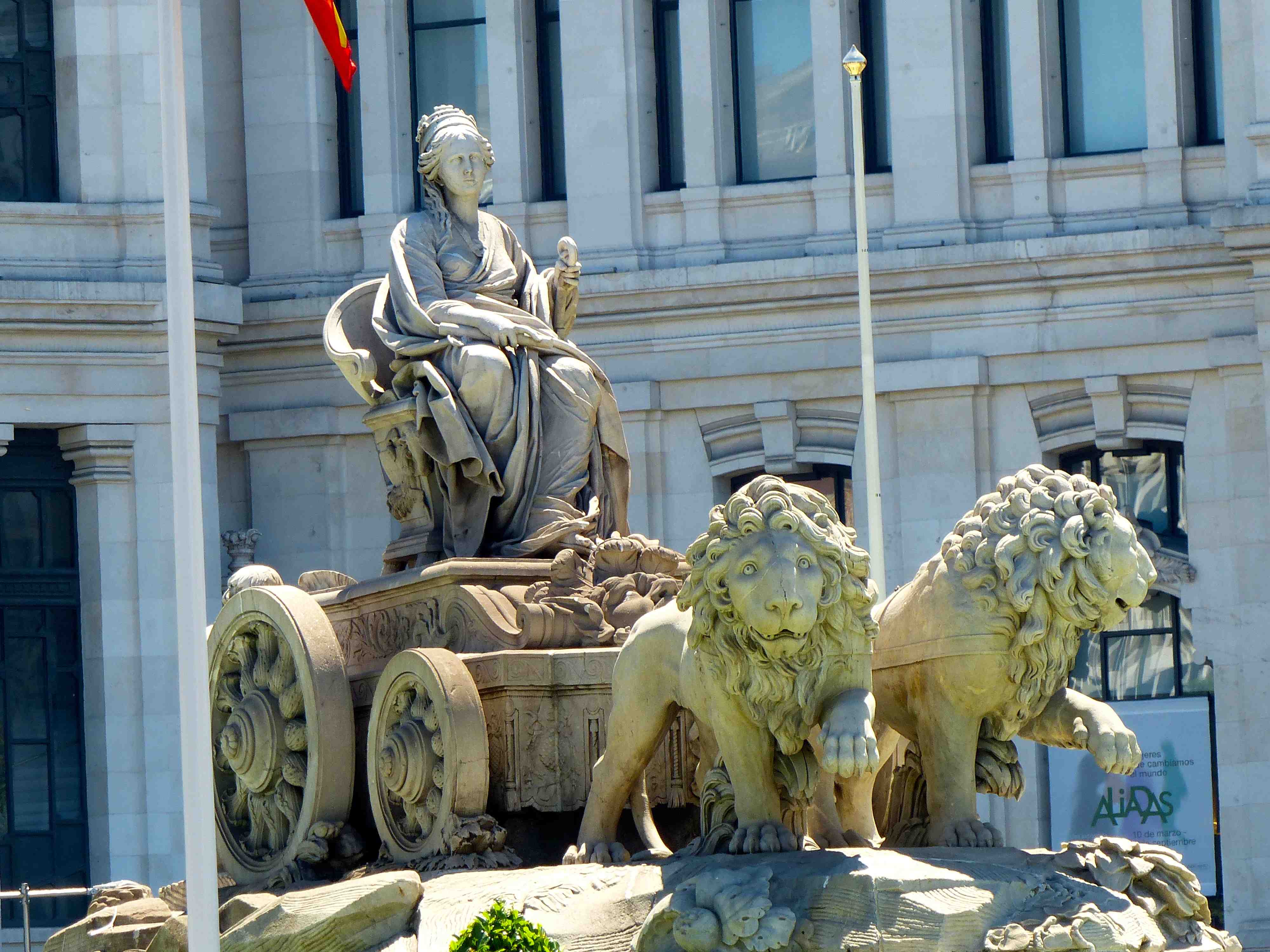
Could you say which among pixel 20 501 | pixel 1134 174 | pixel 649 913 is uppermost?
pixel 1134 174

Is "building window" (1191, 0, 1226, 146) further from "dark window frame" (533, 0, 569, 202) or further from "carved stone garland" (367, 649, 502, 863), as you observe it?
"carved stone garland" (367, 649, 502, 863)

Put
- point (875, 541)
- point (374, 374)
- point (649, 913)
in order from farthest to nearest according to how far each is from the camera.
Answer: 1. point (875, 541)
2. point (374, 374)
3. point (649, 913)

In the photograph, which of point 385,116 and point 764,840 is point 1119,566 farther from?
point 385,116

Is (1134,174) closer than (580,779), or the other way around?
(580,779)

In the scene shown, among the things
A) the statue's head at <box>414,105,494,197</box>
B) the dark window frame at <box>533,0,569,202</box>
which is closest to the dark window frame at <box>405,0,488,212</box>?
the dark window frame at <box>533,0,569,202</box>

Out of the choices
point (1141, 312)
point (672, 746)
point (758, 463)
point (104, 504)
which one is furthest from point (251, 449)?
point (672, 746)

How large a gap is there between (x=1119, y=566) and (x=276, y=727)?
15.7ft

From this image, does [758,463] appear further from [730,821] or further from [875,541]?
[730,821]

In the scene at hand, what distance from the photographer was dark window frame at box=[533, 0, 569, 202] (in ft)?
127

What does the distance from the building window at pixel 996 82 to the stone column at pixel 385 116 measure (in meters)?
7.11

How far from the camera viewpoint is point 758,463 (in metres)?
37.0

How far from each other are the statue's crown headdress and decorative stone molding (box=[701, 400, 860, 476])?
747 inches

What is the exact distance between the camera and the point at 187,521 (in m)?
14.5

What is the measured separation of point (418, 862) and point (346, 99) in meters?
26.1
